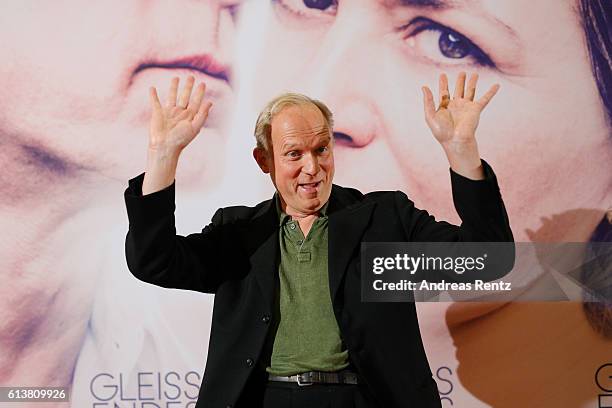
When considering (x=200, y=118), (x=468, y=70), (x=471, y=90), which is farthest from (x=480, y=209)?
(x=468, y=70)

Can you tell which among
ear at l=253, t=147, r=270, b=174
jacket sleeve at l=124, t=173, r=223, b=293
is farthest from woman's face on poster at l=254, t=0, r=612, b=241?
jacket sleeve at l=124, t=173, r=223, b=293

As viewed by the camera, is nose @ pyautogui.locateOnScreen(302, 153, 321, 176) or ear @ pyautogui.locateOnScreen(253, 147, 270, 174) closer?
nose @ pyautogui.locateOnScreen(302, 153, 321, 176)

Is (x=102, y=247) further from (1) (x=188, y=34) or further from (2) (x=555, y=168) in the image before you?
(2) (x=555, y=168)

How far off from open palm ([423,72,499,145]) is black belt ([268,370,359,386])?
582 millimetres

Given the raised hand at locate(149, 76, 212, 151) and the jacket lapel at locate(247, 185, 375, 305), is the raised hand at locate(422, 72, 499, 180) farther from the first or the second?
the raised hand at locate(149, 76, 212, 151)

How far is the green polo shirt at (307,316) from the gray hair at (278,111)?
26cm

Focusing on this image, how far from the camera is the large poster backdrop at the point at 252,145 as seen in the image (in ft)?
8.44

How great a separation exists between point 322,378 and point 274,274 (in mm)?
271

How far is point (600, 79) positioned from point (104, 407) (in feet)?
6.18

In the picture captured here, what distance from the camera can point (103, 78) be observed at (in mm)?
2615

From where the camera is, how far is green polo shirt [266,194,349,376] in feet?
6.25

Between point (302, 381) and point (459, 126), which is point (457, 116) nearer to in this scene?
point (459, 126)

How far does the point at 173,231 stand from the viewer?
74.7 inches

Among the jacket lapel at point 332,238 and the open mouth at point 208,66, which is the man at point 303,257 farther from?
the open mouth at point 208,66
